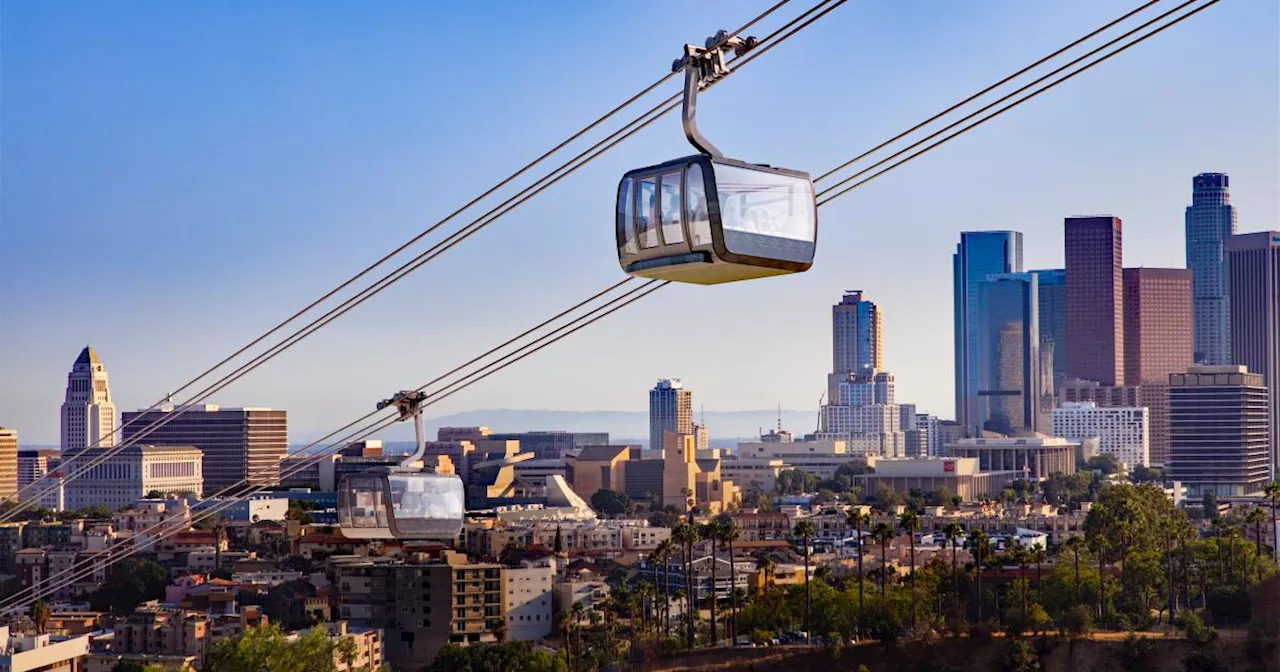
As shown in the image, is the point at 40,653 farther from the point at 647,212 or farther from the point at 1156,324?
the point at 1156,324

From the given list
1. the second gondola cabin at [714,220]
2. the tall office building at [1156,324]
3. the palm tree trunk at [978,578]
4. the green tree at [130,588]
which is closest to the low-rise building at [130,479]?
the green tree at [130,588]

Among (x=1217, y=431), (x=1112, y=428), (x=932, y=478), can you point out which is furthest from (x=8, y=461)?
(x=1112, y=428)

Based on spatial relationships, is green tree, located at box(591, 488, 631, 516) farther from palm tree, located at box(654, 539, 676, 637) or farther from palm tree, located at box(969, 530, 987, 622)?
palm tree, located at box(969, 530, 987, 622)

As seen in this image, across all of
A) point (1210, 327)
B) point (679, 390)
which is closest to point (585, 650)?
point (679, 390)

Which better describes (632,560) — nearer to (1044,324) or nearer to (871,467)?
(871,467)

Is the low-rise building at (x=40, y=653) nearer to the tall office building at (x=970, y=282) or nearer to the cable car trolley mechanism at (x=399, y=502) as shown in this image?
the cable car trolley mechanism at (x=399, y=502)

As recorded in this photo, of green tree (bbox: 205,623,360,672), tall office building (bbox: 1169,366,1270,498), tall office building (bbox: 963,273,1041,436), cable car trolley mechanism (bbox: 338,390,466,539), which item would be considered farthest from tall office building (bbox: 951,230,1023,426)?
cable car trolley mechanism (bbox: 338,390,466,539)

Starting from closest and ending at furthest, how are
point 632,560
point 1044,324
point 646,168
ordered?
point 646,168
point 632,560
point 1044,324
